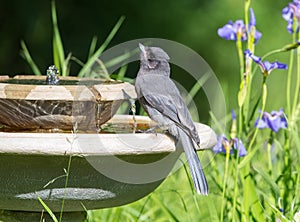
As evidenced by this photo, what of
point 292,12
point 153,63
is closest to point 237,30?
point 292,12

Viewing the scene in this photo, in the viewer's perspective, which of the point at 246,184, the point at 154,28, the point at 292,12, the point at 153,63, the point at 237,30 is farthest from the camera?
the point at 154,28

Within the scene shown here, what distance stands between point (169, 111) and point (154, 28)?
17.7 feet

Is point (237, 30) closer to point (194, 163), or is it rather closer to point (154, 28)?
point (194, 163)

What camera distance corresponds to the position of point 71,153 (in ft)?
6.86

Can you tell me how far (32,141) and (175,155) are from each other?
48cm

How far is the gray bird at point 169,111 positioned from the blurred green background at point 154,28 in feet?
16.3

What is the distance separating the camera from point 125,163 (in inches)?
87.2

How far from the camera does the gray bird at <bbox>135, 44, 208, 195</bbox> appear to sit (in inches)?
90.4

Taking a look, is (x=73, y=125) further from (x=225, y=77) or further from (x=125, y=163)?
(x=225, y=77)

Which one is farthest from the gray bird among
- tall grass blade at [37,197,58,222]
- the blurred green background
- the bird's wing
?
the blurred green background

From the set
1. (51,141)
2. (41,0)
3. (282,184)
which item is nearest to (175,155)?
(51,141)

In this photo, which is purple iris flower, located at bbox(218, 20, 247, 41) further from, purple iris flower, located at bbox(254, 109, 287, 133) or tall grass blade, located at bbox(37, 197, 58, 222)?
tall grass blade, located at bbox(37, 197, 58, 222)

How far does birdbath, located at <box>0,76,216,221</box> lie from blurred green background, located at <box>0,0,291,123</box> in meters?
5.00

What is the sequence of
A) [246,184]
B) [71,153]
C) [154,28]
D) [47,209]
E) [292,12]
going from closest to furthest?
[71,153]
[47,209]
[246,184]
[292,12]
[154,28]
